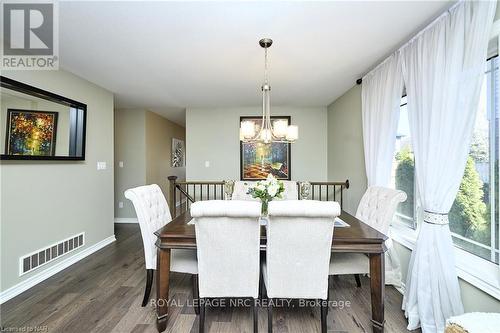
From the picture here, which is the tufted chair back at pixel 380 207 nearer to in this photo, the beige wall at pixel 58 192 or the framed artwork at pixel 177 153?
A: the beige wall at pixel 58 192

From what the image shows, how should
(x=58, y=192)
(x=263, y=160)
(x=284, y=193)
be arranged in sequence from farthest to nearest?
(x=263, y=160)
(x=284, y=193)
(x=58, y=192)

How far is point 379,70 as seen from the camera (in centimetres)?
251

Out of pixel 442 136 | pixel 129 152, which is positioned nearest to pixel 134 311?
pixel 442 136

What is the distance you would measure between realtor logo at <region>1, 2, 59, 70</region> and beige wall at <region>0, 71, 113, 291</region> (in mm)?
102

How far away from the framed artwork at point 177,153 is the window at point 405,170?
5.24 m

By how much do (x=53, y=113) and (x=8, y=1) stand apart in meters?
1.20

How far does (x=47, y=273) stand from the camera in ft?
8.34

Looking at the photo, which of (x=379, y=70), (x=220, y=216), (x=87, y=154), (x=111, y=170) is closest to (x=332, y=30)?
(x=379, y=70)

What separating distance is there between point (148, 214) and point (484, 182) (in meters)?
2.49

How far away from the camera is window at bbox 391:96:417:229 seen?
2.33 metres

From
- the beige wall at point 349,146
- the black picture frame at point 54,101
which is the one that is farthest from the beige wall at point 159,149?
the beige wall at point 349,146

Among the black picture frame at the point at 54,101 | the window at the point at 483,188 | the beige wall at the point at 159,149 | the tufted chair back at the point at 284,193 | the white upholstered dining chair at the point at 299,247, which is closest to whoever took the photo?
the white upholstered dining chair at the point at 299,247

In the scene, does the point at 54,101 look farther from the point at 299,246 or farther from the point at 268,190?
the point at 299,246

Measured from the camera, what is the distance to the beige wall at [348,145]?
3.16 m
